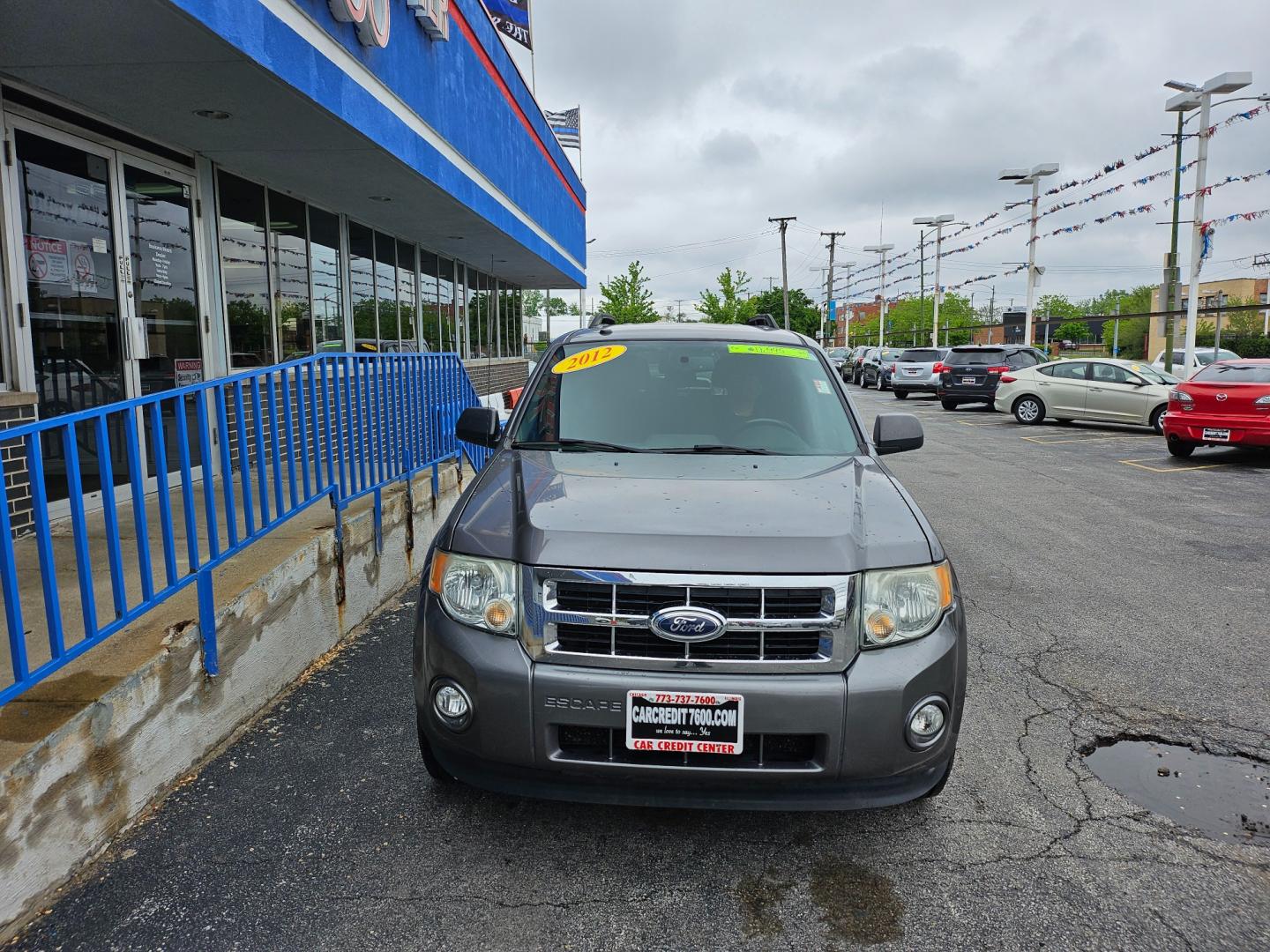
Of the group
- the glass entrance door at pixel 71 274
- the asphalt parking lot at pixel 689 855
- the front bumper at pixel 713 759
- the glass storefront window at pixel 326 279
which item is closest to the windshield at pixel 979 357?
the glass storefront window at pixel 326 279

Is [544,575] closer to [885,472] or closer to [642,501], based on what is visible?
[642,501]

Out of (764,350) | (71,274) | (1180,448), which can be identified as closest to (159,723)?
(764,350)

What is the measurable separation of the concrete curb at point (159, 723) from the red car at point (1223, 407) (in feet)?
39.9

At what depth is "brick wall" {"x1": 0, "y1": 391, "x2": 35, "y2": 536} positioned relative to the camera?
5.23 m

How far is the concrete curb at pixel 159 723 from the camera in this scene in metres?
2.59

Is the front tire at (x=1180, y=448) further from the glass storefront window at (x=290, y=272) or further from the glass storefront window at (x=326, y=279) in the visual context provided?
the glass storefront window at (x=290, y=272)

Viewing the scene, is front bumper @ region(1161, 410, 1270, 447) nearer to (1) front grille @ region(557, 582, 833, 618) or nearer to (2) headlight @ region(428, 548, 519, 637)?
(1) front grille @ region(557, 582, 833, 618)

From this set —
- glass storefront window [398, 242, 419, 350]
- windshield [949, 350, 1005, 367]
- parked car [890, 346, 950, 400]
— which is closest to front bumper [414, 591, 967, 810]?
glass storefront window [398, 242, 419, 350]

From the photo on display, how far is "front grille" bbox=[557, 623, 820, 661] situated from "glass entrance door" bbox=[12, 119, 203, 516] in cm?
349

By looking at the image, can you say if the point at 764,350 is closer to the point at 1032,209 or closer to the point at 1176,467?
the point at 1176,467

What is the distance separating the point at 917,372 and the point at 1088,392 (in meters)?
10.1

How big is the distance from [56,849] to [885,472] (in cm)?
316

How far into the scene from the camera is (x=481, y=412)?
4363 millimetres

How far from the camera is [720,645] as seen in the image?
2676 mm
